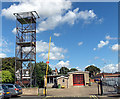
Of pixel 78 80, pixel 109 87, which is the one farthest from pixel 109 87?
pixel 78 80

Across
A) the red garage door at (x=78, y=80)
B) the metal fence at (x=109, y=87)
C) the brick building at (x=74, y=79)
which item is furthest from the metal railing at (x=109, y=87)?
the red garage door at (x=78, y=80)

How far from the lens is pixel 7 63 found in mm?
57875

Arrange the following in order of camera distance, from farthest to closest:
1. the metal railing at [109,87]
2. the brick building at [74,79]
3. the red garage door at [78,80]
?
the red garage door at [78,80]
the brick building at [74,79]
the metal railing at [109,87]

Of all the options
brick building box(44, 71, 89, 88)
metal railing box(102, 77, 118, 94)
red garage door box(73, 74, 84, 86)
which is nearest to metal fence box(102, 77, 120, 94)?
metal railing box(102, 77, 118, 94)

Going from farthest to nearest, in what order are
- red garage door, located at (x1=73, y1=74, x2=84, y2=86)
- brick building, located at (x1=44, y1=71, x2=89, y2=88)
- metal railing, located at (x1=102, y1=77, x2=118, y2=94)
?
red garage door, located at (x1=73, y1=74, x2=84, y2=86) < brick building, located at (x1=44, y1=71, x2=89, y2=88) < metal railing, located at (x1=102, y1=77, x2=118, y2=94)

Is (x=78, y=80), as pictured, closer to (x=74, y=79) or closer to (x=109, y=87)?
(x=74, y=79)

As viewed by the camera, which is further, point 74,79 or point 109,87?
point 74,79

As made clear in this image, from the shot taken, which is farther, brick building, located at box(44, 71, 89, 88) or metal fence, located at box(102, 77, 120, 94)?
brick building, located at box(44, 71, 89, 88)

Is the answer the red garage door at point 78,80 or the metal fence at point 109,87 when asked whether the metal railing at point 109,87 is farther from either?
the red garage door at point 78,80

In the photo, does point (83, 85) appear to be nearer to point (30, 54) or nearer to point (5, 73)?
point (30, 54)

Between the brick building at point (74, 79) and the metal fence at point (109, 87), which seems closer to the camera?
the metal fence at point (109, 87)

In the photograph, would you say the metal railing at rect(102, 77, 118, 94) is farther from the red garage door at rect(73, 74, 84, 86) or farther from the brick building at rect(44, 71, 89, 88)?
the red garage door at rect(73, 74, 84, 86)

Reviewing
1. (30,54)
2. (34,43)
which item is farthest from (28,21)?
(30,54)

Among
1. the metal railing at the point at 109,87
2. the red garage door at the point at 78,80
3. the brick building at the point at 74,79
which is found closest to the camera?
the metal railing at the point at 109,87
